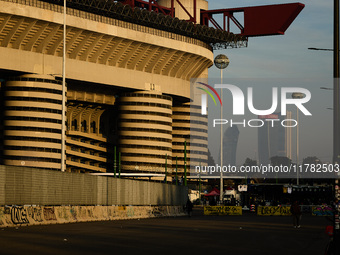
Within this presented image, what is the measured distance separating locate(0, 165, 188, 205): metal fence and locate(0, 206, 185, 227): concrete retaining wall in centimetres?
35

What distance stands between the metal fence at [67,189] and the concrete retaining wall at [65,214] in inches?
13.7

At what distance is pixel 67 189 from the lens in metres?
50.4

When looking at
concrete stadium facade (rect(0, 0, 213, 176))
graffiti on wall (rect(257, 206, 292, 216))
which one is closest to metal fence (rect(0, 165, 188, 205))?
graffiti on wall (rect(257, 206, 292, 216))

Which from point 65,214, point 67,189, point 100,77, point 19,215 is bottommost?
point 65,214

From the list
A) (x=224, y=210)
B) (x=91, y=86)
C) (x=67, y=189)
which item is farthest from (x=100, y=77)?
(x=67, y=189)

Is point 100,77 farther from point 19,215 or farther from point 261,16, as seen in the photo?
point 19,215

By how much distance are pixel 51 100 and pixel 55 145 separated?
8463 millimetres

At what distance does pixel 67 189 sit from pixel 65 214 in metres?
1.55

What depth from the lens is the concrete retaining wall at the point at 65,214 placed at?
1683 inches

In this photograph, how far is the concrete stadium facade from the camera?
144500 millimetres

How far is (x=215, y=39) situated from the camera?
572ft

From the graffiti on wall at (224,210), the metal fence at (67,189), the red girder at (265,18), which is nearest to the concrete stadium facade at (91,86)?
the red girder at (265,18)

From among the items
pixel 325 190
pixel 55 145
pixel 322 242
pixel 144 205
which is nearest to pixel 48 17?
pixel 55 145

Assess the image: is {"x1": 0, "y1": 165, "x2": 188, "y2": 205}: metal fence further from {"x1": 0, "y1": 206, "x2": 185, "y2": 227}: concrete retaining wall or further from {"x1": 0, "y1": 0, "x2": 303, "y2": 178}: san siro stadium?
{"x1": 0, "y1": 0, "x2": 303, "y2": 178}: san siro stadium
